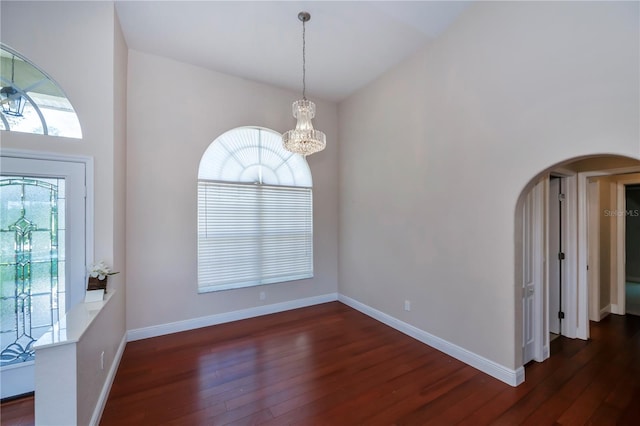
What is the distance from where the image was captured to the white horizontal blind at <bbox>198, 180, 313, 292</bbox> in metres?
3.78

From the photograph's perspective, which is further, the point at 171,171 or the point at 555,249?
the point at 171,171

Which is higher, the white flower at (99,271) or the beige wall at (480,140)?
the beige wall at (480,140)

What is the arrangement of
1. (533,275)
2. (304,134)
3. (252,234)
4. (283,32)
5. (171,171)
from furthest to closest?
(252,234)
(171,171)
(283,32)
(533,275)
(304,134)

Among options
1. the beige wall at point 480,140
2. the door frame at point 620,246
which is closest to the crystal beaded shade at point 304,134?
the beige wall at point 480,140

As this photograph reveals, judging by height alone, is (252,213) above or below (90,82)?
below

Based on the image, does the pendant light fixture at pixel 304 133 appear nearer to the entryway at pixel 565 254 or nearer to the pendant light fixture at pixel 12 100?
the entryway at pixel 565 254

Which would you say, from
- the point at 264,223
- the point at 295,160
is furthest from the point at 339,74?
the point at 264,223

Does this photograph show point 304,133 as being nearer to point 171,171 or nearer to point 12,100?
point 171,171

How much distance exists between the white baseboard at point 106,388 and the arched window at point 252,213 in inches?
42.3

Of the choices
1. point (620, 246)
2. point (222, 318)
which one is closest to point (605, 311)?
point (620, 246)

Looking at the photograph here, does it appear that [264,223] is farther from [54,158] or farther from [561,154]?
[561,154]

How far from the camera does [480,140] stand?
8.89ft

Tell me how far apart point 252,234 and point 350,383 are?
2.51 meters

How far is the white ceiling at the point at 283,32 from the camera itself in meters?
2.68
